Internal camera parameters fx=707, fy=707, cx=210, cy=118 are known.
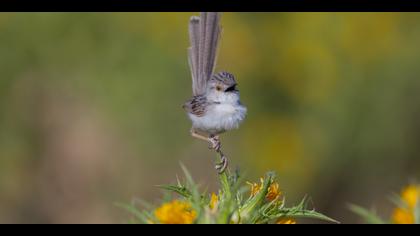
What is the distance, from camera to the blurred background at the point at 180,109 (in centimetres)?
866

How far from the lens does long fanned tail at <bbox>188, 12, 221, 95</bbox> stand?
13.6ft

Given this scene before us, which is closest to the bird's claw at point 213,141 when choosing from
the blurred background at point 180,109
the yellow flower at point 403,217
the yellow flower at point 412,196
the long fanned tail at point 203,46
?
the long fanned tail at point 203,46

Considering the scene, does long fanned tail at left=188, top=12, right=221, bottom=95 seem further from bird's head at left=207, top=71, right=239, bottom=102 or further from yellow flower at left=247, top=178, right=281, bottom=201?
yellow flower at left=247, top=178, right=281, bottom=201

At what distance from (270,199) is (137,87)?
6595 mm

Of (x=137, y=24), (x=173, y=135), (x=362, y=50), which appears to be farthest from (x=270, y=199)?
(x=362, y=50)

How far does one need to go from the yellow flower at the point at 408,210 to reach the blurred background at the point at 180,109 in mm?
6141

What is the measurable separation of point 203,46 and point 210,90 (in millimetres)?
286

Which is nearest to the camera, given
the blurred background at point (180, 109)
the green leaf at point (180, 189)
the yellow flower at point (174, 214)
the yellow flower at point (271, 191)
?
the yellow flower at point (174, 214)

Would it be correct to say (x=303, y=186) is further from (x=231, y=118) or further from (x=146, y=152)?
(x=231, y=118)

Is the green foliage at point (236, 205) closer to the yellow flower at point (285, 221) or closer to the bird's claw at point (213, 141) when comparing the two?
the yellow flower at point (285, 221)

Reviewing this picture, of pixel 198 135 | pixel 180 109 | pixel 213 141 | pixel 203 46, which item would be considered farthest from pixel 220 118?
pixel 180 109

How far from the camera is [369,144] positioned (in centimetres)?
940

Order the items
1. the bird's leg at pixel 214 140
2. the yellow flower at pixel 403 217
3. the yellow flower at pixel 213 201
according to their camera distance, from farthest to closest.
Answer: the bird's leg at pixel 214 140, the yellow flower at pixel 213 201, the yellow flower at pixel 403 217

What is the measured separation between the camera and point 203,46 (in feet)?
13.8
